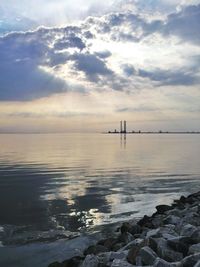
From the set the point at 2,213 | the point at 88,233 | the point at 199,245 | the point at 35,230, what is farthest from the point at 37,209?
the point at 199,245

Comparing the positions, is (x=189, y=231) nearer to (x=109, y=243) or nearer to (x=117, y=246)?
(x=117, y=246)

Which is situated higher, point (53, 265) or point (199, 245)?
point (199, 245)

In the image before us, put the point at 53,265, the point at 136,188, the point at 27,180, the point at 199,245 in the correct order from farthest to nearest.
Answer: the point at 27,180 → the point at 136,188 → the point at 53,265 → the point at 199,245

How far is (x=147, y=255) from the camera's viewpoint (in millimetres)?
7582

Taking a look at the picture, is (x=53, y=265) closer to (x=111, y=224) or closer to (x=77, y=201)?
(x=111, y=224)

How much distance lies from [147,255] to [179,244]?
40.9 inches

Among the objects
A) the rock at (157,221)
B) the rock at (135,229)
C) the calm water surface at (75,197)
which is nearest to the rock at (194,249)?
the rock at (135,229)

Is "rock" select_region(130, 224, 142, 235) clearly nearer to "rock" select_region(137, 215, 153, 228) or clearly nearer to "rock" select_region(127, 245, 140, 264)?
"rock" select_region(137, 215, 153, 228)

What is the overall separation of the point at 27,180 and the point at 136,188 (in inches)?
296

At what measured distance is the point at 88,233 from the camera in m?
12.0

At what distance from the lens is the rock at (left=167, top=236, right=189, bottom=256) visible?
26.6ft

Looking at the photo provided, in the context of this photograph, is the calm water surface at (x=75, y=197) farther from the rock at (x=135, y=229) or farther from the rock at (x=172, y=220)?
the rock at (x=172, y=220)

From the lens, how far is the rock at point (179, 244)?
8094 millimetres

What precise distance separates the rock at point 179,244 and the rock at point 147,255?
0.73m
